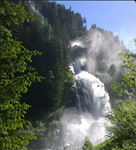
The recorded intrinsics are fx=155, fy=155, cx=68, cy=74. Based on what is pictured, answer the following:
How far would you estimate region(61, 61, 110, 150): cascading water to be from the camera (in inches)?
1331

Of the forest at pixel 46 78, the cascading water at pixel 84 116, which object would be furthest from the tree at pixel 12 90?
the cascading water at pixel 84 116

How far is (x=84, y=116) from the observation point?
130ft

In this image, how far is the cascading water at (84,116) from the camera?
33.8 meters

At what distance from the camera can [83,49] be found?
69.6m

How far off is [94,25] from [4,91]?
11102cm

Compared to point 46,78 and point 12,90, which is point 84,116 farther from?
point 12,90

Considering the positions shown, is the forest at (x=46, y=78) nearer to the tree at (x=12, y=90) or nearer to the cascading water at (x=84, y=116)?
the tree at (x=12, y=90)

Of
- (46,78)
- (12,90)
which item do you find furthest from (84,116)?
(12,90)

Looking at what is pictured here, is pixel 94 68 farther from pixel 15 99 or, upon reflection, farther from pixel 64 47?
pixel 15 99

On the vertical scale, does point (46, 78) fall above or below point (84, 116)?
above

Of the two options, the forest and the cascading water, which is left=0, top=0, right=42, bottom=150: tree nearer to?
the forest

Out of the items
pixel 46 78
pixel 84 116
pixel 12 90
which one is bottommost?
pixel 12 90

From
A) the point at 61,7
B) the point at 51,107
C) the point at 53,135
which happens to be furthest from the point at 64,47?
the point at 61,7

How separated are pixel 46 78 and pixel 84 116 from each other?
14.7 meters
